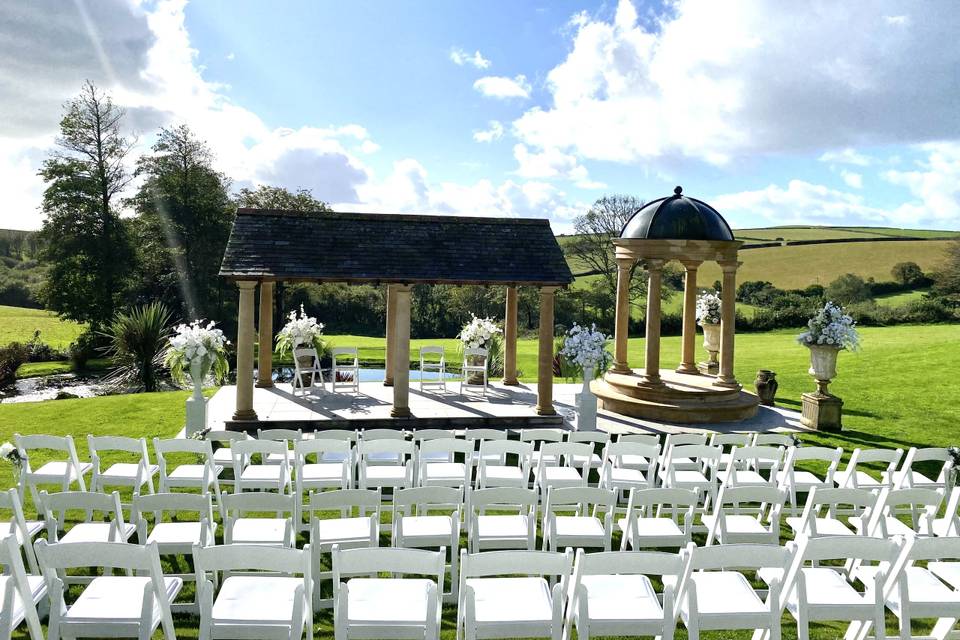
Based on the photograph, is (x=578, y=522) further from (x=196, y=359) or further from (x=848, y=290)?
(x=848, y=290)

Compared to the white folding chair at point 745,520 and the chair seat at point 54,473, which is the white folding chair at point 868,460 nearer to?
the white folding chair at point 745,520

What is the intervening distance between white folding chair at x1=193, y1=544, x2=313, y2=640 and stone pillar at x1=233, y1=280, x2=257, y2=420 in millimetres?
8596

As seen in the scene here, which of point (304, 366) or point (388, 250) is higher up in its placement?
point (388, 250)

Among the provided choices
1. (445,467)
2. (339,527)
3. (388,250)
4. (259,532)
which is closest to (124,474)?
(259,532)

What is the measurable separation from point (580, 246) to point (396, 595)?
4078 centimetres

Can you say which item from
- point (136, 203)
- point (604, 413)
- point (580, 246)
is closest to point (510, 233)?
point (604, 413)

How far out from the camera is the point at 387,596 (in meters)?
4.78

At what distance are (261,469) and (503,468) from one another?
2993mm

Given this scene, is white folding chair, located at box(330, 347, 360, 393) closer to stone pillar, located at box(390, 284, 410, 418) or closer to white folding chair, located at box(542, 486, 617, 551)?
stone pillar, located at box(390, 284, 410, 418)

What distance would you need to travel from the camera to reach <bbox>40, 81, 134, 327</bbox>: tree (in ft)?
104

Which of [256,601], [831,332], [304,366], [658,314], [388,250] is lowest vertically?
[256,601]

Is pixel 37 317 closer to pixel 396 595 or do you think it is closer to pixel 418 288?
pixel 418 288

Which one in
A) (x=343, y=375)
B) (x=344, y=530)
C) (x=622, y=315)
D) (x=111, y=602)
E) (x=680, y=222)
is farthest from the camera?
(x=343, y=375)

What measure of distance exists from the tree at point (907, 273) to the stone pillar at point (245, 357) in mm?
48880
